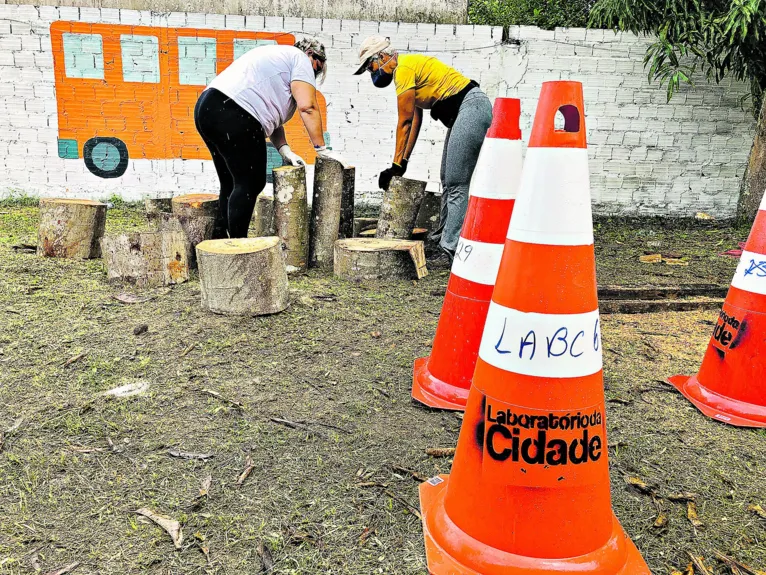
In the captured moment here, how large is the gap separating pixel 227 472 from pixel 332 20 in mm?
6285

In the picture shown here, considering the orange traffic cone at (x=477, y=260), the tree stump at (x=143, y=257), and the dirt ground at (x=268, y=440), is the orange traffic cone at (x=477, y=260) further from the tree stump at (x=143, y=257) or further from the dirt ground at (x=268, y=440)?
the tree stump at (x=143, y=257)

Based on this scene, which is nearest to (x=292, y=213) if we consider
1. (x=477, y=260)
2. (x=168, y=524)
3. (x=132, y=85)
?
(x=477, y=260)

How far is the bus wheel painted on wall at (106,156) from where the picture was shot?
6945mm

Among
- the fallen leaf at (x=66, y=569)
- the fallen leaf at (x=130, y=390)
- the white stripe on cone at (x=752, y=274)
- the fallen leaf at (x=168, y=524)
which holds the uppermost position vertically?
the white stripe on cone at (x=752, y=274)

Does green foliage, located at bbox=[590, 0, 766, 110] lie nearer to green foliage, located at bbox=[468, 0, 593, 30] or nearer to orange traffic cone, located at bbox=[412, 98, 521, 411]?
green foliage, located at bbox=[468, 0, 593, 30]

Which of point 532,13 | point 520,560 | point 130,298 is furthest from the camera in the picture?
point 532,13

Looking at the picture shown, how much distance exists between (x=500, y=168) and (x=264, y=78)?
2129 millimetres

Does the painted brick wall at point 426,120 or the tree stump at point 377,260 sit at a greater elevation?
the painted brick wall at point 426,120

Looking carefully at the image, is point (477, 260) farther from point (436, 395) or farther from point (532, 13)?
point (532, 13)

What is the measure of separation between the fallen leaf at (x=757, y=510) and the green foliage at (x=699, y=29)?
507 centimetres

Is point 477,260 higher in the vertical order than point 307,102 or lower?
lower


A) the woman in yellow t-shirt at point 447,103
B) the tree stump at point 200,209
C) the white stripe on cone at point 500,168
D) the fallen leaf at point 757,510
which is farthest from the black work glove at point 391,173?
the fallen leaf at point 757,510

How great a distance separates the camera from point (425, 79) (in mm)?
4273

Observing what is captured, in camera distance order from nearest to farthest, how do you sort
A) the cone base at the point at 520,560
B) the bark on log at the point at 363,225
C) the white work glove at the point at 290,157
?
the cone base at the point at 520,560 < the white work glove at the point at 290,157 < the bark on log at the point at 363,225
